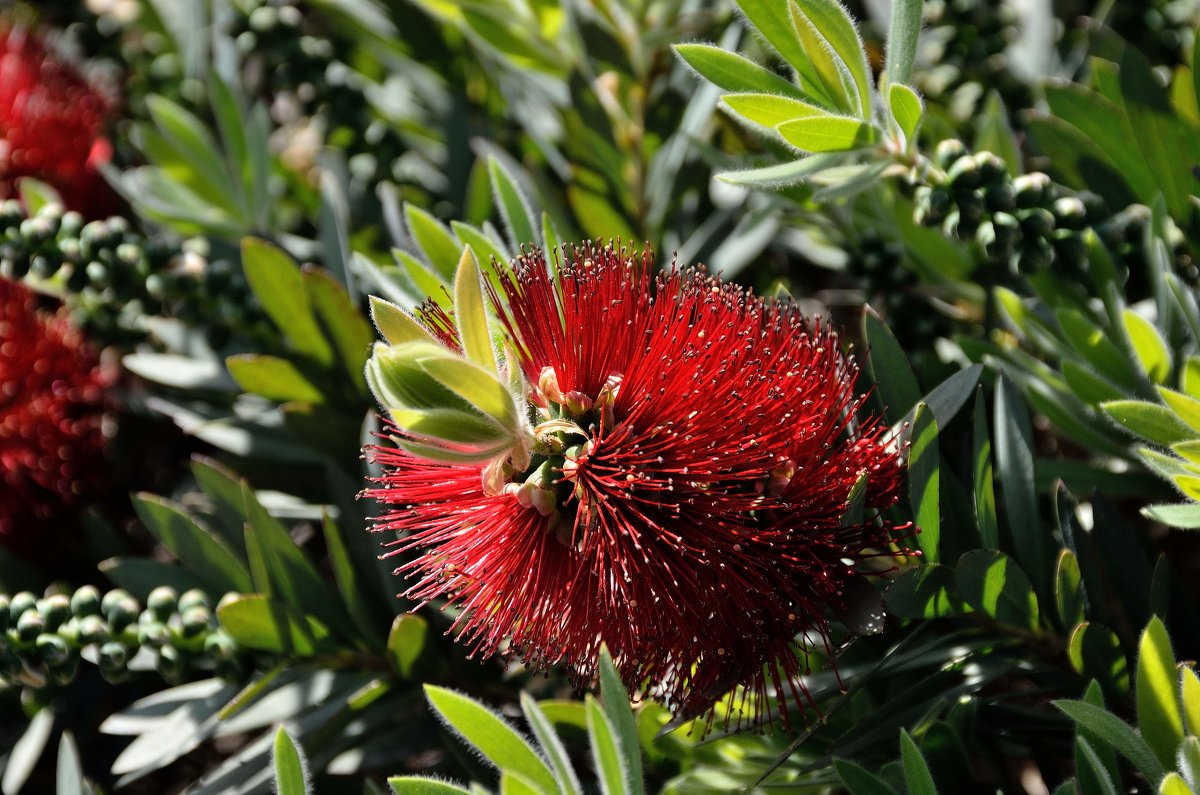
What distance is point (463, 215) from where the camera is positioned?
4.55ft

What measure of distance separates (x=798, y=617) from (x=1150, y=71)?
25.6 inches

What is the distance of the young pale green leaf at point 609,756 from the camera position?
73 centimetres

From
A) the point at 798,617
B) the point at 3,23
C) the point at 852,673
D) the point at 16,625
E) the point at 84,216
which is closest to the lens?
the point at 798,617

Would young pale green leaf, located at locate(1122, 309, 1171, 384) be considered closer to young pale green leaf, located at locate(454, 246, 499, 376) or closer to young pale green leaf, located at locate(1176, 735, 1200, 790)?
young pale green leaf, located at locate(1176, 735, 1200, 790)

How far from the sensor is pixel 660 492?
798 mm

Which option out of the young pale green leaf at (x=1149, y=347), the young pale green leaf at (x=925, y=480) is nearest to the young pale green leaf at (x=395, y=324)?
the young pale green leaf at (x=925, y=480)

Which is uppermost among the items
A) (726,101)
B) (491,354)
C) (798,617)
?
(726,101)

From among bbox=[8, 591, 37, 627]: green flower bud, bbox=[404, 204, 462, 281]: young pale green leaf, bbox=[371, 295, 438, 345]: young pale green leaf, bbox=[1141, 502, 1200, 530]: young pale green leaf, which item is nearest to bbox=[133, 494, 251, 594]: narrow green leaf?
bbox=[8, 591, 37, 627]: green flower bud

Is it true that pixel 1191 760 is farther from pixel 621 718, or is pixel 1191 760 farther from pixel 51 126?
pixel 51 126

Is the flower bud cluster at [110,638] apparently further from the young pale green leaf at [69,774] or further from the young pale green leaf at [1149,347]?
the young pale green leaf at [1149,347]

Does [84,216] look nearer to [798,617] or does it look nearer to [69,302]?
[69,302]

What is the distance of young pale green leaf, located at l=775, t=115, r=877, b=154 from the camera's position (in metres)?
0.82

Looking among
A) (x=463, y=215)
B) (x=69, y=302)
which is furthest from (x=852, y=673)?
(x=69, y=302)

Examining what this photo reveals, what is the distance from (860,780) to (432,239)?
2.01 feet
